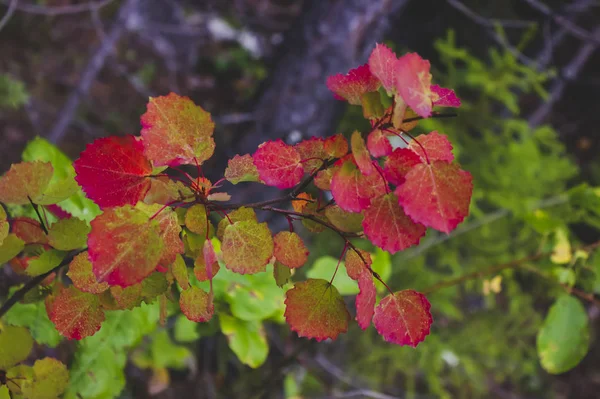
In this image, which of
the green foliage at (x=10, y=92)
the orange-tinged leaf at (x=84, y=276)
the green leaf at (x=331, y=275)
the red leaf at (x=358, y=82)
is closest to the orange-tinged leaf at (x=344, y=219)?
the red leaf at (x=358, y=82)

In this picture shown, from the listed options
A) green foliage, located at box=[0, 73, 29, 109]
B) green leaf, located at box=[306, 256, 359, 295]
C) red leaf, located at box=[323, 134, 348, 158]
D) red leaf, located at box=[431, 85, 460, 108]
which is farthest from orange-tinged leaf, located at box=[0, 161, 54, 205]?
green foliage, located at box=[0, 73, 29, 109]

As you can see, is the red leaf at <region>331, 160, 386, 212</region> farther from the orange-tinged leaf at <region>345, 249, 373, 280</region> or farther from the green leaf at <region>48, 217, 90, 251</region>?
the green leaf at <region>48, 217, 90, 251</region>

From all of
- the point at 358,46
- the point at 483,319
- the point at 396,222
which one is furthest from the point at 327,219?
the point at 483,319

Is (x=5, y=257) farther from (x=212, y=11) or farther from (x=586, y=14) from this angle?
(x=586, y=14)

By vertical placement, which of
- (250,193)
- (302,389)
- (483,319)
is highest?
(250,193)

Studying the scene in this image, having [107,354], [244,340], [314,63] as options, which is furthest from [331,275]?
[314,63]

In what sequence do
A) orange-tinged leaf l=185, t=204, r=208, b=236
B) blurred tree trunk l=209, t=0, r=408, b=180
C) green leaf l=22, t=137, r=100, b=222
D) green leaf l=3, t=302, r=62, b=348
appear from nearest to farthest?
orange-tinged leaf l=185, t=204, r=208, b=236 < green leaf l=3, t=302, r=62, b=348 < green leaf l=22, t=137, r=100, b=222 < blurred tree trunk l=209, t=0, r=408, b=180
